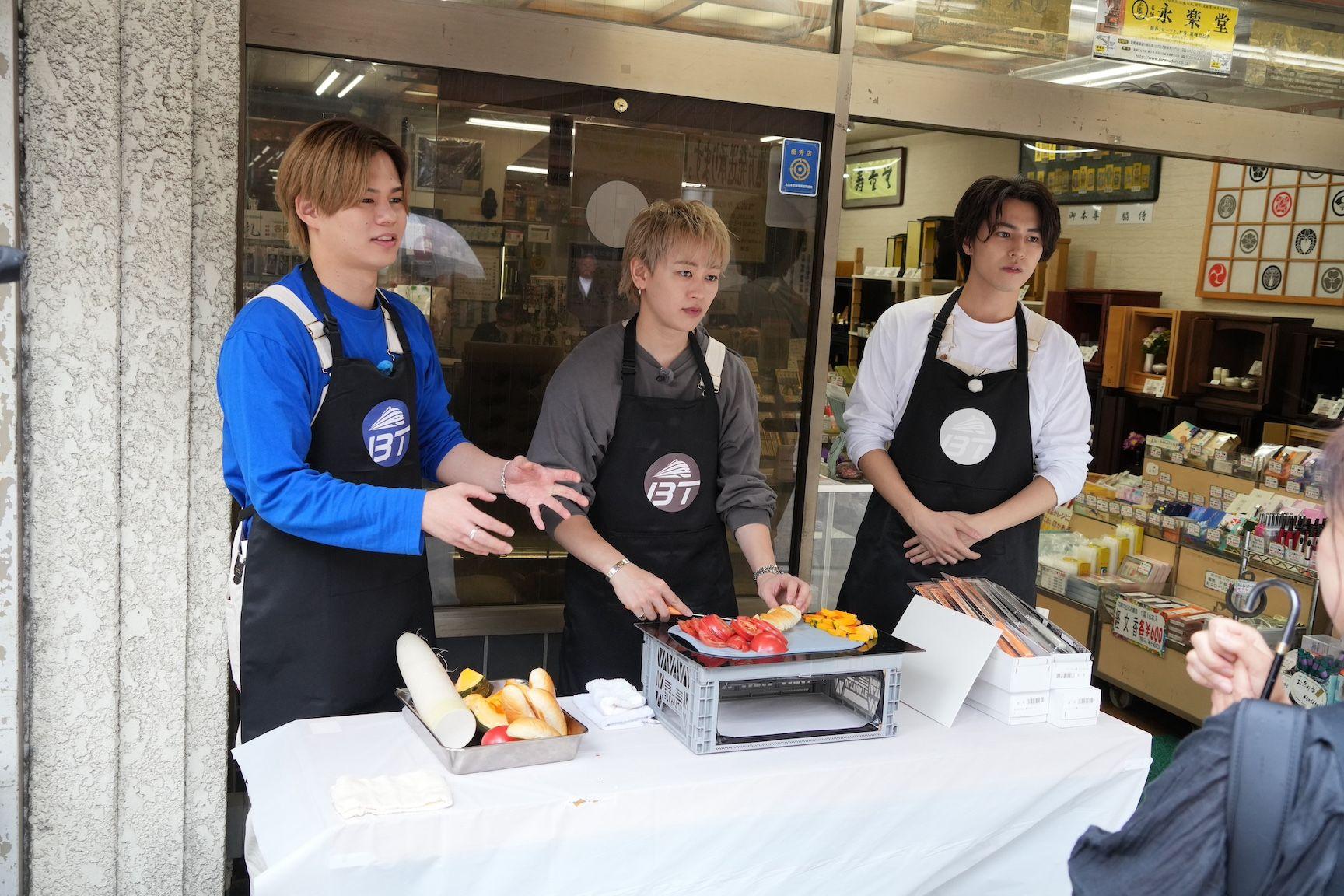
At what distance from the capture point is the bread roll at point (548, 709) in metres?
1.90

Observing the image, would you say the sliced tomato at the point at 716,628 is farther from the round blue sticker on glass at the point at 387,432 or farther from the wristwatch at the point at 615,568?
the round blue sticker on glass at the point at 387,432

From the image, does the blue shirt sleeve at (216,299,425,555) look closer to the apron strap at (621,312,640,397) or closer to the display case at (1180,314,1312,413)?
the apron strap at (621,312,640,397)

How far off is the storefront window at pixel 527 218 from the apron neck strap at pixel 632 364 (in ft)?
1.88

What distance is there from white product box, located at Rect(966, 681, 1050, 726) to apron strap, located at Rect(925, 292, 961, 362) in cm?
108

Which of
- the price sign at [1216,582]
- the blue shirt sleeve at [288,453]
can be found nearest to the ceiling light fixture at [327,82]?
the blue shirt sleeve at [288,453]

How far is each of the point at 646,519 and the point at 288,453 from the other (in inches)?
35.4

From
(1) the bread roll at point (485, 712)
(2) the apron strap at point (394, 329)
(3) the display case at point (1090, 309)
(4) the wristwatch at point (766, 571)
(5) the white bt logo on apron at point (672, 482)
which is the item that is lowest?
(1) the bread roll at point (485, 712)

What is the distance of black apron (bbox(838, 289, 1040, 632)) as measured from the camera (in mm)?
3018

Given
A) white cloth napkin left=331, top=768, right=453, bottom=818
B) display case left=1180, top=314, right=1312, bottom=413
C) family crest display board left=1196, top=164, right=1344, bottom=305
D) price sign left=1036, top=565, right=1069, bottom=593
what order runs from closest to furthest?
white cloth napkin left=331, top=768, right=453, bottom=818
price sign left=1036, top=565, right=1069, bottom=593
display case left=1180, top=314, right=1312, bottom=413
family crest display board left=1196, top=164, right=1344, bottom=305

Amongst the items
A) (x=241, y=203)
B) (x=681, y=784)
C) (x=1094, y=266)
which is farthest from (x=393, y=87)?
(x=1094, y=266)

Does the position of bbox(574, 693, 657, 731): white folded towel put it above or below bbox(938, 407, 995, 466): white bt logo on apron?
below

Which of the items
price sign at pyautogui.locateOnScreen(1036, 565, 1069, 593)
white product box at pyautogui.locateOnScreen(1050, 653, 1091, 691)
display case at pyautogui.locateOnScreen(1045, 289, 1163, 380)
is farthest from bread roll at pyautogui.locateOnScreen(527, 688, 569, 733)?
display case at pyautogui.locateOnScreen(1045, 289, 1163, 380)

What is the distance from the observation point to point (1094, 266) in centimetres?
749

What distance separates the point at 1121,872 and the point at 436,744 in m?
1.08
